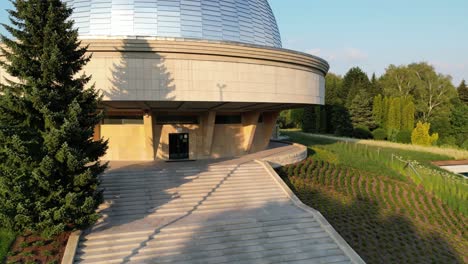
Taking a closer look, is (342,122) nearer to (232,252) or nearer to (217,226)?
(217,226)

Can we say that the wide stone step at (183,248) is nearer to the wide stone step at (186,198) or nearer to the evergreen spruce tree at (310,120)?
the wide stone step at (186,198)

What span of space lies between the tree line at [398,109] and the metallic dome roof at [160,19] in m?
34.8

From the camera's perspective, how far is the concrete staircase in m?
10.8

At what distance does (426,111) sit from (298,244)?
53.3 meters

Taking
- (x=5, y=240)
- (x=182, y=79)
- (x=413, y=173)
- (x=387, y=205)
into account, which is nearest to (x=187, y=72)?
(x=182, y=79)

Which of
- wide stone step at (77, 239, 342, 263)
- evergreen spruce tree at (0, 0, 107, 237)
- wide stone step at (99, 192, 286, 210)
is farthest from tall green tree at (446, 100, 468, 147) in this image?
evergreen spruce tree at (0, 0, 107, 237)

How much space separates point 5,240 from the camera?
34.8 feet

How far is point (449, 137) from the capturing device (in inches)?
1951

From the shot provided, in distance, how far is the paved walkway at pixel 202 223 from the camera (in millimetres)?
10797

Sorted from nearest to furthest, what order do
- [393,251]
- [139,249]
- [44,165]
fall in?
[44,165], [139,249], [393,251]

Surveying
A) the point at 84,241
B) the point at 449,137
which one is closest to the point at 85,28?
the point at 84,241

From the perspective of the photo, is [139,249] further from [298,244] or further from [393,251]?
[393,251]

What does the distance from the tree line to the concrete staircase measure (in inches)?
1440

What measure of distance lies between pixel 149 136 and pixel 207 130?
12.4 feet
